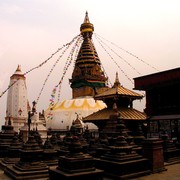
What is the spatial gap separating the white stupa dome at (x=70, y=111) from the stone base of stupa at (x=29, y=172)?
2371cm

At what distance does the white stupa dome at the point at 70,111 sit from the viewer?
35.5m

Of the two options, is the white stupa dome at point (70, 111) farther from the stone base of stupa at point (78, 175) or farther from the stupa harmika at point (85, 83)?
the stone base of stupa at point (78, 175)

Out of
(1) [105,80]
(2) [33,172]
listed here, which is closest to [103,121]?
(2) [33,172]

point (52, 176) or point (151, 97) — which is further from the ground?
point (151, 97)

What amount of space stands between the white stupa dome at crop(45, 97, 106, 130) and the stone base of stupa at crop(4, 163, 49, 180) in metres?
23.7

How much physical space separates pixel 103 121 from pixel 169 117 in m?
5.99

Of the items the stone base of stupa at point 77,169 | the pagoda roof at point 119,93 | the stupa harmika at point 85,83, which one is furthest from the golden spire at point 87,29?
the stone base of stupa at point 77,169

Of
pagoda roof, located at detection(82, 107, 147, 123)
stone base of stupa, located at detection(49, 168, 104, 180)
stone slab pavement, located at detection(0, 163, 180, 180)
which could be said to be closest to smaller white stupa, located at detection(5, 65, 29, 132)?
pagoda roof, located at detection(82, 107, 147, 123)

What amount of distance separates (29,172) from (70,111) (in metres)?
26.5

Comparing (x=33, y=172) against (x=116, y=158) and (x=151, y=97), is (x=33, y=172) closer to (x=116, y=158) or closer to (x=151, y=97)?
(x=116, y=158)

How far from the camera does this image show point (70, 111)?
36.3 metres

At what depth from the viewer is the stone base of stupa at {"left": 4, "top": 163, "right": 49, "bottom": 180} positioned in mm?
9594

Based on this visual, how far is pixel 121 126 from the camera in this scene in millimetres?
12172

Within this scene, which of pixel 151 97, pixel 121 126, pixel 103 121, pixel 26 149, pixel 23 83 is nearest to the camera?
pixel 26 149
